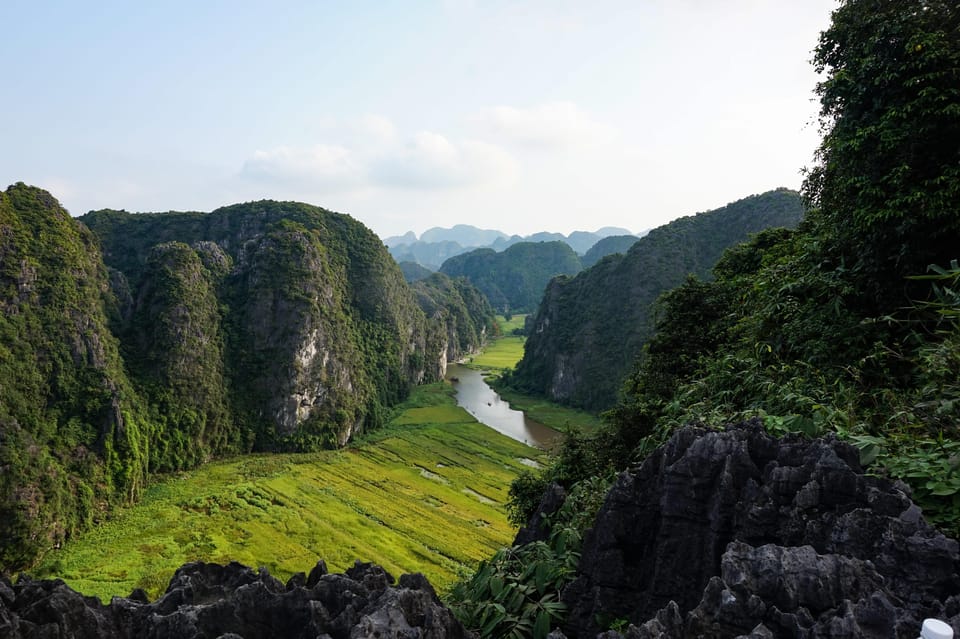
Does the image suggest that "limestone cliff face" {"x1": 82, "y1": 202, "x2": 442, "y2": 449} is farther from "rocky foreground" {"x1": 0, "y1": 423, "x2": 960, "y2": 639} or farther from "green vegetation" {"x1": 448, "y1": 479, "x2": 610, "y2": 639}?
"green vegetation" {"x1": 448, "y1": 479, "x2": 610, "y2": 639}

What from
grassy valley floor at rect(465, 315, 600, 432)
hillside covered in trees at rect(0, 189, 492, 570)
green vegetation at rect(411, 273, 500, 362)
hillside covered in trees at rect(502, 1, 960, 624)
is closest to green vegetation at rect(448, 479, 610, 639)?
hillside covered in trees at rect(502, 1, 960, 624)

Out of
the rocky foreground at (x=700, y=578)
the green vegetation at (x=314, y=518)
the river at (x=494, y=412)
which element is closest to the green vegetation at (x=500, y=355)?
the river at (x=494, y=412)

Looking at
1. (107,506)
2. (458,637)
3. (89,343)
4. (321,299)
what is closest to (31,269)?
(89,343)

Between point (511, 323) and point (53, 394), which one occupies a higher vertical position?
point (511, 323)

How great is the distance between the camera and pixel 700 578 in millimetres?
4344

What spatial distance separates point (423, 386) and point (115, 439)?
55571 millimetres

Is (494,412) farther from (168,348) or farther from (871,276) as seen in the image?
(871,276)

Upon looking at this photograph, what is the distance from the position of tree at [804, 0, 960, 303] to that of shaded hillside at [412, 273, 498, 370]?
314 feet

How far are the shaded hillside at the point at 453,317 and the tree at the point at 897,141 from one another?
314 feet

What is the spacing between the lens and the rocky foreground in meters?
3.11

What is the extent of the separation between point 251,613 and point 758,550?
4367mm

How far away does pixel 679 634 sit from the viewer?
3.20m

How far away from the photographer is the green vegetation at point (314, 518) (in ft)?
103

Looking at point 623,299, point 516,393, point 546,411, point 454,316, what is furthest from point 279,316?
point 454,316
